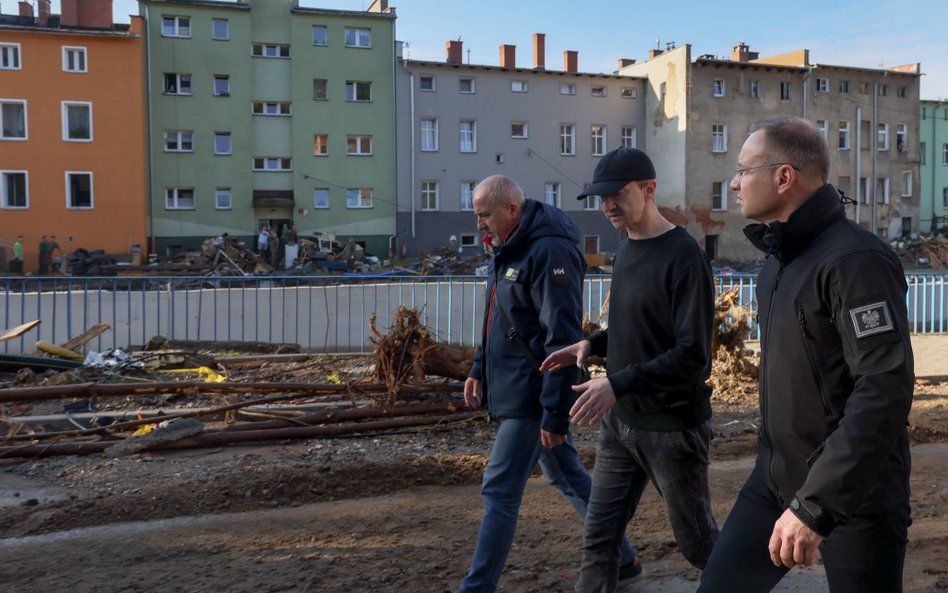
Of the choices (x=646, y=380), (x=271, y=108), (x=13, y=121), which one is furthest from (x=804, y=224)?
(x=271, y=108)

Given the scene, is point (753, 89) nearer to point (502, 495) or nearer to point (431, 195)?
point (431, 195)

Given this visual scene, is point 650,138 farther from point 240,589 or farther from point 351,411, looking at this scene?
point 240,589

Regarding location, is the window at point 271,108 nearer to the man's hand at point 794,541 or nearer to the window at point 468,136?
the window at point 468,136

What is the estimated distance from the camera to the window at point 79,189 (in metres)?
42.8

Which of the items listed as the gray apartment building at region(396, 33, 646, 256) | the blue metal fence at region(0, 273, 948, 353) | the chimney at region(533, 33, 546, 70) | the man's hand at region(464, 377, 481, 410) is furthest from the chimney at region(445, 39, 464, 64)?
the man's hand at region(464, 377, 481, 410)

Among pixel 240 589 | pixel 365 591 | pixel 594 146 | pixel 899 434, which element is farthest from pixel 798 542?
pixel 594 146

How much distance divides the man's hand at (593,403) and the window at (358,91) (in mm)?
46166

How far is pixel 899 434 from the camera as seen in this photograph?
2543 mm

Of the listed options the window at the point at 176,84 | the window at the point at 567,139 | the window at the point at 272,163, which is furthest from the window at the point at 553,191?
the window at the point at 176,84

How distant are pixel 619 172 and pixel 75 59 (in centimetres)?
4469

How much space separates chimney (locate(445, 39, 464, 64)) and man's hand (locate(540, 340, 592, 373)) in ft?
164

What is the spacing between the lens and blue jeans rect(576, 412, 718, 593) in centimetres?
369

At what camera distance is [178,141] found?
4531 cm

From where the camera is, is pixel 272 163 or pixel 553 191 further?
pixel 553 191
